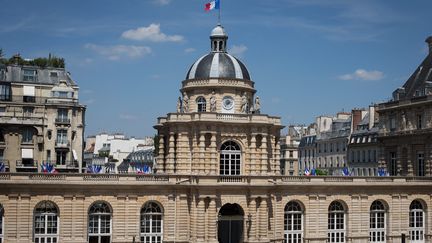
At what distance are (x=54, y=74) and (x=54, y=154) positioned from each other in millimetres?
9208

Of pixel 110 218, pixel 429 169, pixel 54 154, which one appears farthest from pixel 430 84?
pixel 54 154

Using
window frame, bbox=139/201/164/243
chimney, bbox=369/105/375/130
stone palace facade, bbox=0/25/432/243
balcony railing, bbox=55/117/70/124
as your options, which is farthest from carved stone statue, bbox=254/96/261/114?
chimney, bbox=369/105/375/130

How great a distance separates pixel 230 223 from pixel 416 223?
52.3 ft

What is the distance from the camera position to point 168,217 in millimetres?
47594

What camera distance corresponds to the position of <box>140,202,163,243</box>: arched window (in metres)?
47.2

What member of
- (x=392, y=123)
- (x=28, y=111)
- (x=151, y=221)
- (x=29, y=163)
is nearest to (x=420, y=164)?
(x=392, y=123)

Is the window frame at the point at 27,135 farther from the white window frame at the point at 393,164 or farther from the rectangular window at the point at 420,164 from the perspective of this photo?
the rectangular window at the point at 420,164

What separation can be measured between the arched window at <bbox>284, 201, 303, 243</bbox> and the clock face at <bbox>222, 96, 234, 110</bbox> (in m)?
8.47

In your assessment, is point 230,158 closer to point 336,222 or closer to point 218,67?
point 218,67

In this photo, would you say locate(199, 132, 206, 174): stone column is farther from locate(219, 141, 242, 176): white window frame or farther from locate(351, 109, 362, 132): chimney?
locate(351, 109, 362, 132): chimney

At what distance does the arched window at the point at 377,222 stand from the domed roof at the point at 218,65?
14.3 metres

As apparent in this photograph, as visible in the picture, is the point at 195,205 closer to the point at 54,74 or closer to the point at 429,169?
the point at 429,169

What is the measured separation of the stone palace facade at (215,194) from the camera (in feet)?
148

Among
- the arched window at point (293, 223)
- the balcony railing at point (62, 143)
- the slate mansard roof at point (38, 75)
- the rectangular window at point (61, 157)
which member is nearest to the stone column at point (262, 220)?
the arched window at point (293, 223)
